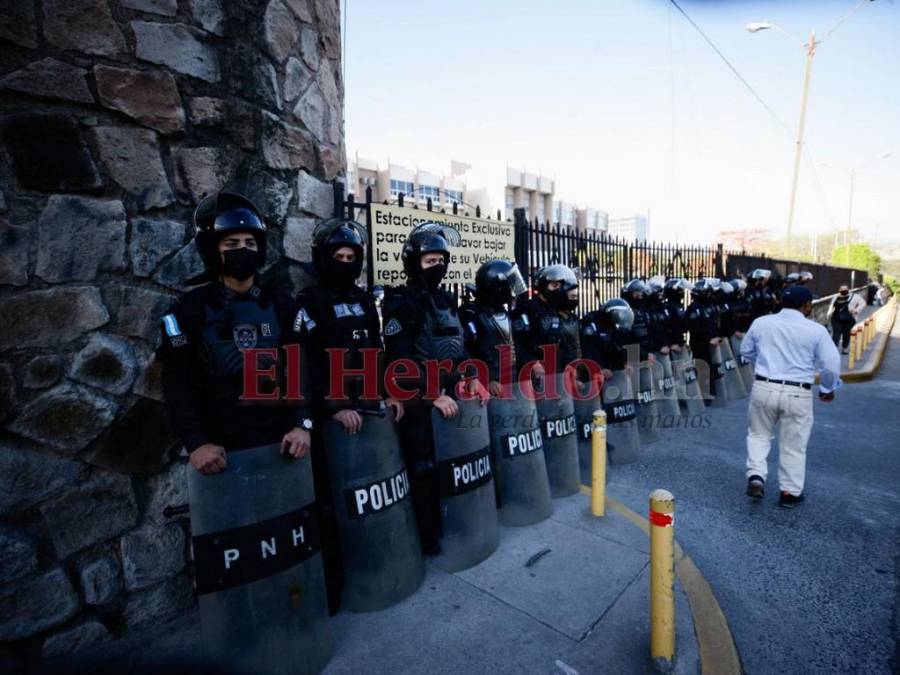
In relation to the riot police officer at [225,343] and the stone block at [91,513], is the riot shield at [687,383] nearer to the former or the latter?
the riot police officer at [225,343]

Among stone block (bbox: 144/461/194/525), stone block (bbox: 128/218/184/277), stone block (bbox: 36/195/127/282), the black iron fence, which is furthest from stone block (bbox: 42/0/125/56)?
stone block (bbox: 144/461/194/525)

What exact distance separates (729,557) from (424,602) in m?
2.43

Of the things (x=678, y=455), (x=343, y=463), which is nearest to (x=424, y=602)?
(x=343, y=463)

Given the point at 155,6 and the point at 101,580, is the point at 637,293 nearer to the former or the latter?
the point at 155,6

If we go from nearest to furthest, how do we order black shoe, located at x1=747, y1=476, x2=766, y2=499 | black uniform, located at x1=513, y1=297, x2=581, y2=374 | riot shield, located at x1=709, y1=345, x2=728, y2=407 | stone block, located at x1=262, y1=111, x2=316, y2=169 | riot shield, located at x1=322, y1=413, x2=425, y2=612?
1. riot shield, located at x1=322, y1=413, x2=425, y2=612
2. stone block, located at x1=262, y1=111, x2=316, y2=169
3. black shoe, located at x1=747, y1=476, x2=766, y2=499
4. black uniform, located at x1=513, y1=297, x2=581, y2=374
5. riot shield, located at x1=709, y1=345, x2=728, y2=407

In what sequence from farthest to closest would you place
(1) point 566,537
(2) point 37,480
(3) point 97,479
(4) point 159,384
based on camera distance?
(1) point 566,537, (4) point 159,384, (3) point 97,479, (2) point 37,480

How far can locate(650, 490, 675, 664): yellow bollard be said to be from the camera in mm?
2432

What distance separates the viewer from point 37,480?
8.21 ft

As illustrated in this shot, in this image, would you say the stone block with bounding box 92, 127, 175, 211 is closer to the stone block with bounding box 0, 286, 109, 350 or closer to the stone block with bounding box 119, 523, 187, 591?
the stone block with bounding box 0, 286, 109, 350

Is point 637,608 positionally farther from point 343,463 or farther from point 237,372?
point 237,372

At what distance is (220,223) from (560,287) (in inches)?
142

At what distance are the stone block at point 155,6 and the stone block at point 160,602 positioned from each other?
3.46 m

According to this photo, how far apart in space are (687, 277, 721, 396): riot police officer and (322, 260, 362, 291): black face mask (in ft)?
23.4

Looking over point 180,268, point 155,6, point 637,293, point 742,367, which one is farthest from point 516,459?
point 742,367
